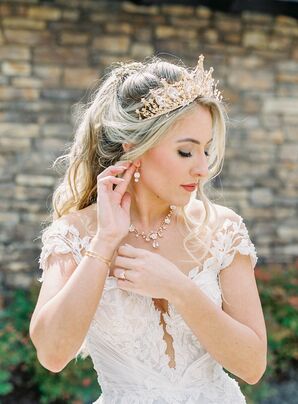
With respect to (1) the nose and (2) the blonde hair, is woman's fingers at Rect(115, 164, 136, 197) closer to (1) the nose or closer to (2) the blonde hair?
(2) the blonde hair

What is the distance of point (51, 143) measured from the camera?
711cm

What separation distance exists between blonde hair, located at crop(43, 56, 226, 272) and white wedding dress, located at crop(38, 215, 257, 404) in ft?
0.51

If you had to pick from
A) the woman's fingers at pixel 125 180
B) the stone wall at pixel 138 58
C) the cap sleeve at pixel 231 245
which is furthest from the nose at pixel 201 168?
the stone wall at pixel 138 58

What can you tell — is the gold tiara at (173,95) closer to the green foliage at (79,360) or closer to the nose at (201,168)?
the nose at (201,168)

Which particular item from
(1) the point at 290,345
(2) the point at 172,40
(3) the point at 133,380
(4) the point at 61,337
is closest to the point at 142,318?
(3) the point at 133,380

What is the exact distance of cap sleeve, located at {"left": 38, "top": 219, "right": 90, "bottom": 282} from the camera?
9.13 ft

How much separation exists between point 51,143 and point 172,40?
1334mm

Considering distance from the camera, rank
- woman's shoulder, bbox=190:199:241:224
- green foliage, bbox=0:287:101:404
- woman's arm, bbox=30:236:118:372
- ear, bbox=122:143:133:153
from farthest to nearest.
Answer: green foliage, bbox=0:287:101:404 → woman's shoulder, bbox=190:199:241:224 → ear, bbox=122:143:133:153 → woman's arm, bbox=30:236:118:372

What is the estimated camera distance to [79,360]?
6262mm

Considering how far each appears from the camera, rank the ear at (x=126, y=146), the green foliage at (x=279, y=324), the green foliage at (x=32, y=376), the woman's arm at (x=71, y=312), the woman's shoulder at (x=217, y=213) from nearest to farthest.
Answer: the woman's arm at (x=71, y=312)
the ear at (x=126, y=146)
the woman's shoulder at (x=217, y=213)
the green foliage at (x=32, y=376)
the green foliage at (x=279, y=324)

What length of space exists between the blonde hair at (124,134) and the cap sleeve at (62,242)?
0.18 m

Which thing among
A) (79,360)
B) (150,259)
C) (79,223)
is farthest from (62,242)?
(79,360)

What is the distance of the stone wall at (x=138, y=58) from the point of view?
23.1ft

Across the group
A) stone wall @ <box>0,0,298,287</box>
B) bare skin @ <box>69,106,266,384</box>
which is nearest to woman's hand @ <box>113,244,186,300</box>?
bare skin @ <box>69,106,266,384</box>
